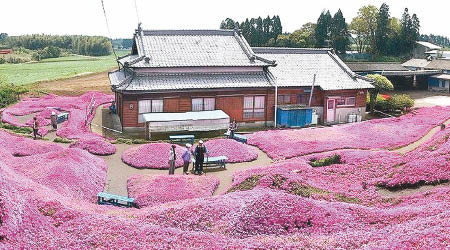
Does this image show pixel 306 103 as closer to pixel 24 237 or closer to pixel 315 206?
pixel 315 206

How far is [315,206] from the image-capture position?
18391 mm

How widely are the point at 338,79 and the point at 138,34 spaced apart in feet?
72.7

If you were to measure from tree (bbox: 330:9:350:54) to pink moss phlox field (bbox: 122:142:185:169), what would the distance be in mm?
93520

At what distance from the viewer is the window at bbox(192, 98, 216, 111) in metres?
43.8

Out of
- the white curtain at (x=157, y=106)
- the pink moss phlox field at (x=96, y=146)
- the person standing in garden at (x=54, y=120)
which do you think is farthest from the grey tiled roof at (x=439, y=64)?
the person standing in garden at (x=54, y=120)

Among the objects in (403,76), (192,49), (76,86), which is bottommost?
→ (76,86)

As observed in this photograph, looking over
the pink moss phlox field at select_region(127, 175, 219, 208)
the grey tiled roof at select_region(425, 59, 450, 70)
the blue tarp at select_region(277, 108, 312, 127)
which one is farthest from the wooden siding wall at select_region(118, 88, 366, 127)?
the grey tiled roof at select_region(425, 59, 450, 70)

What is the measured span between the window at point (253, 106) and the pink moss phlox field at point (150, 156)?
43.9 ft

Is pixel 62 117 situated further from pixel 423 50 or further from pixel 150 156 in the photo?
pixel 423 50

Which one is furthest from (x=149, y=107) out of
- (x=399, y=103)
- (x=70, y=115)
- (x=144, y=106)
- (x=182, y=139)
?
(x=399, y=103)

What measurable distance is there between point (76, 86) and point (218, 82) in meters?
41.4

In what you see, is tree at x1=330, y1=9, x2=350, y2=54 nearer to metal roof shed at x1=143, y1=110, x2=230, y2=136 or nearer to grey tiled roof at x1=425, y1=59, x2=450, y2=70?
grey tiled roof at x1=425, y1=59, x2=450, y2=70

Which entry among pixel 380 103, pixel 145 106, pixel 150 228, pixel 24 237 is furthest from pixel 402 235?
pixel 380 103

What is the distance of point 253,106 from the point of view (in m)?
45.7
